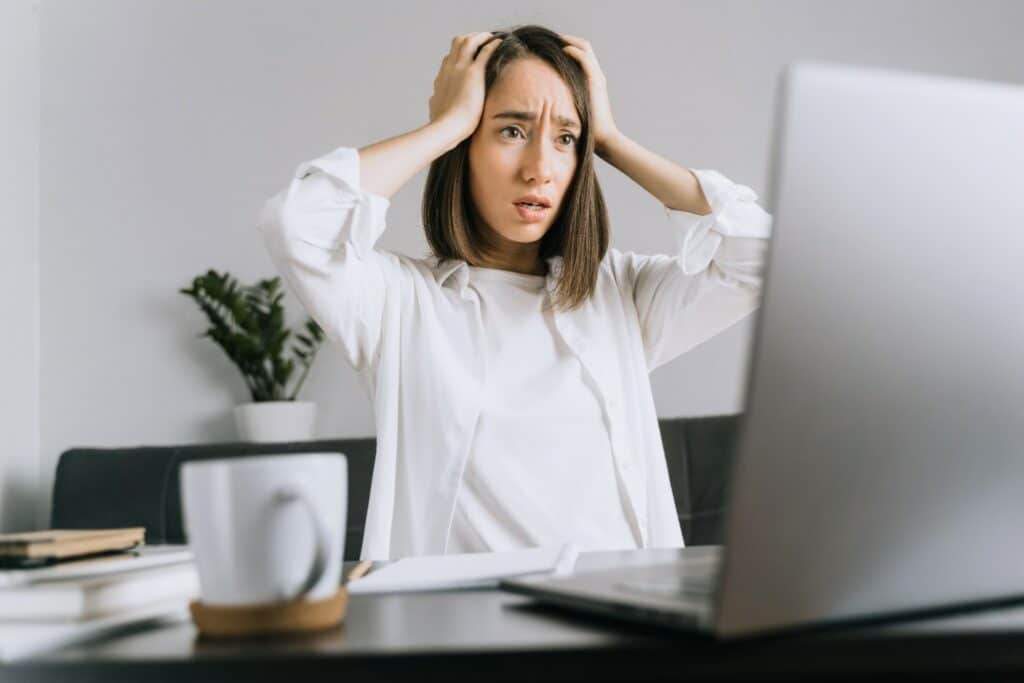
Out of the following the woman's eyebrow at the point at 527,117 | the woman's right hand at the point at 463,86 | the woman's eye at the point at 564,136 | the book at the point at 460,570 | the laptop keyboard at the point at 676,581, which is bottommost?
the book at the point at 460,570

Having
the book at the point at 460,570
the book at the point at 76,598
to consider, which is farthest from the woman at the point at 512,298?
the book at the point at 76,598

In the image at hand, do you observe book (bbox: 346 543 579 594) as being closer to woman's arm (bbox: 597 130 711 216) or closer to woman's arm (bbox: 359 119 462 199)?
woman's arm (bbox: 359 119 462 199)

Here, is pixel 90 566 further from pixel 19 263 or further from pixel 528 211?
pixel 19 263

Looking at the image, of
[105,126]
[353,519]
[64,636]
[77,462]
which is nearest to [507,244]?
[353,519]

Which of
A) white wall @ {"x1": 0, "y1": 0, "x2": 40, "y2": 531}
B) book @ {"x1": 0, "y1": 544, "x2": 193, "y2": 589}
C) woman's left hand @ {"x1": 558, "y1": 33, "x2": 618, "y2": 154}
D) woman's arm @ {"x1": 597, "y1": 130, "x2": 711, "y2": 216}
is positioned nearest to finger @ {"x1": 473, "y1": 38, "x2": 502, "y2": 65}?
woman's left hand @ {"x1": 558, "y1": 33, "x2": 618, "y2": 154}

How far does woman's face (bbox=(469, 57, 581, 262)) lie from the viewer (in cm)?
147

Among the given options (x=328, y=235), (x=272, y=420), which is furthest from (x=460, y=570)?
(x=272, y=420)

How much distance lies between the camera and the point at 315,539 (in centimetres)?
48

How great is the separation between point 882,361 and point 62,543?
490 mm

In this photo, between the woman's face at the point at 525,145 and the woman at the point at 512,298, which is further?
the woman's face at the point at 525,145

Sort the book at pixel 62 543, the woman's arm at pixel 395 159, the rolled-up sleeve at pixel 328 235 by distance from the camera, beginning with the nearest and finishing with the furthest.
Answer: the book at pixel 62 543
the rolled-up sleeve at pixel 328 235
the woman's arm at pixel 395 159

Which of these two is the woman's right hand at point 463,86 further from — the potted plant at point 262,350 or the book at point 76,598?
the potted plant at point 262,350

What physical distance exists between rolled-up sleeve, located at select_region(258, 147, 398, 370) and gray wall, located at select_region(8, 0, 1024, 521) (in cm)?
140

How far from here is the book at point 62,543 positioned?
59cm
